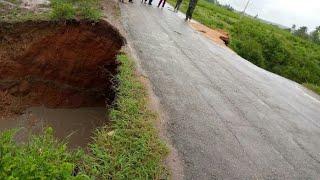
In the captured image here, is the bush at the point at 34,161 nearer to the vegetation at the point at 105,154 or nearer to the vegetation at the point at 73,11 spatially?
the vegetation at the point at 105,154

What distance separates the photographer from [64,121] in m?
12.0

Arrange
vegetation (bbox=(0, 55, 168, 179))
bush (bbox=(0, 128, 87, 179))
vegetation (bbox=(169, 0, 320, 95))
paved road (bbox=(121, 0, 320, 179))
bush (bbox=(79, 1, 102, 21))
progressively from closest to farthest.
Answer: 1. bush (bbox=(0, 128, 87, 179))
2. vegetation (bbox=(0, 55, 168, 179))
3. paved road (bbox=(121, 0, 320, 179))
4. bush (bbox=(79, 1, 102, 21))
5. vegetation (bbox=(169, 0, 320, 95))

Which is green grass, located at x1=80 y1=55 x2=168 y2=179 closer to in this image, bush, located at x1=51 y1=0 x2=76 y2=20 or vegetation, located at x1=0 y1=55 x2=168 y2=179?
vegetation, located at x1=0 y1=55 x2=168 y2=179

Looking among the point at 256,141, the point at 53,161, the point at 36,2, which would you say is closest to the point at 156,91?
the point at 256,141

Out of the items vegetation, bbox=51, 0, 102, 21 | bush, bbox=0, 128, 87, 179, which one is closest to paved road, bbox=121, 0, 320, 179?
vegetation, bbox=51, 0, 102, 21

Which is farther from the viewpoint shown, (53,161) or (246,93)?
(246,93)

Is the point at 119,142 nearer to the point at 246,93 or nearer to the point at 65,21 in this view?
the point at 246,93

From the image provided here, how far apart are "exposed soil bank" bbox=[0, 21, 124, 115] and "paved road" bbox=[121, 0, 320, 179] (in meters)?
1.19

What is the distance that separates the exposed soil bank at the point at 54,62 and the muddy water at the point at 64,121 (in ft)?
0.83

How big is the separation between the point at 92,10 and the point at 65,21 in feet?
3.18

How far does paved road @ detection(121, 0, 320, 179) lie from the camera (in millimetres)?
5473

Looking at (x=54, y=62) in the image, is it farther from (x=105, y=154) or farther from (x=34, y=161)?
→ (x=34, y=161)

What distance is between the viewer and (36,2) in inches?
488

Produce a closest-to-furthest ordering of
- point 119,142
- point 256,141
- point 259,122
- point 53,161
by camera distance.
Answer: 1. point 53,161
2. point 119,142
3. point 256,141
4. point 259,122
